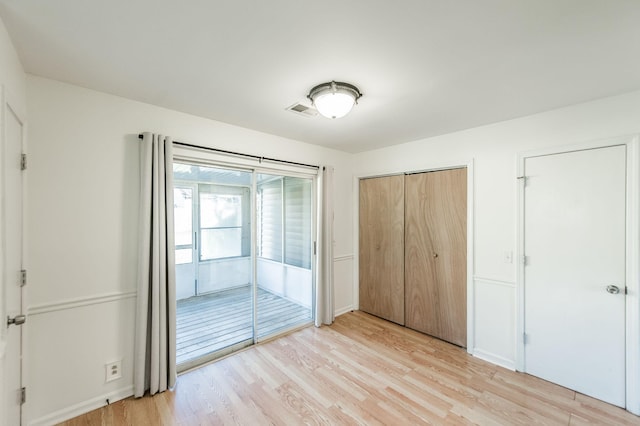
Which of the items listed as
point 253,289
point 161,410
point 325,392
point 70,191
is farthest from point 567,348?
point 70,191

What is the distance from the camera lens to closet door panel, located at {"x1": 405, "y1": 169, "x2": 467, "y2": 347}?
302 centimetres

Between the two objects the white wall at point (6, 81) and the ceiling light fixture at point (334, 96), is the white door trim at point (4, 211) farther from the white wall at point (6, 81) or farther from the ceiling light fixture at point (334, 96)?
the ceiling light fixture at point (334, 96)

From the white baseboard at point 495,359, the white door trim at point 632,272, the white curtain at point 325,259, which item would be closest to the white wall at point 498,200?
the white baseboard at point 495,359

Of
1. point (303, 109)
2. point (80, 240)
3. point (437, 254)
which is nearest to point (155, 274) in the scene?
point (80, 240)

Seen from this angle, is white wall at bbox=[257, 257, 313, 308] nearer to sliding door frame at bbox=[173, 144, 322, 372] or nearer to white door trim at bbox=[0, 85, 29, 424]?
sliding door frame at bbox=[173, 144, 322, 372]

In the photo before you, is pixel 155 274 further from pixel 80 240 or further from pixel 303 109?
pixel 303 109

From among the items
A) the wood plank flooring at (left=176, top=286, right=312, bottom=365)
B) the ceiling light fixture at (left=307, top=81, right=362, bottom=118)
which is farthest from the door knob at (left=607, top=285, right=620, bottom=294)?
the wood plank flooring at (left=176, top=286, right=312, bottom=365)

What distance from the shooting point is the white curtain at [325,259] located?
3.58 m

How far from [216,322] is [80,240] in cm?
175

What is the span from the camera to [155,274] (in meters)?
2.20

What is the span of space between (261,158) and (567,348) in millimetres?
3488

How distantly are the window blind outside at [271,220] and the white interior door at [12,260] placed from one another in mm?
2093

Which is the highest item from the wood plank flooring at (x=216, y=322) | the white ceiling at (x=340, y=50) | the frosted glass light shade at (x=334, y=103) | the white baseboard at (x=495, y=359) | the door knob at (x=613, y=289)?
the white ceiling at (x=340, y=50)

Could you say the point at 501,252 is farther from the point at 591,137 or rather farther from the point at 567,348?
the point at 591,137
